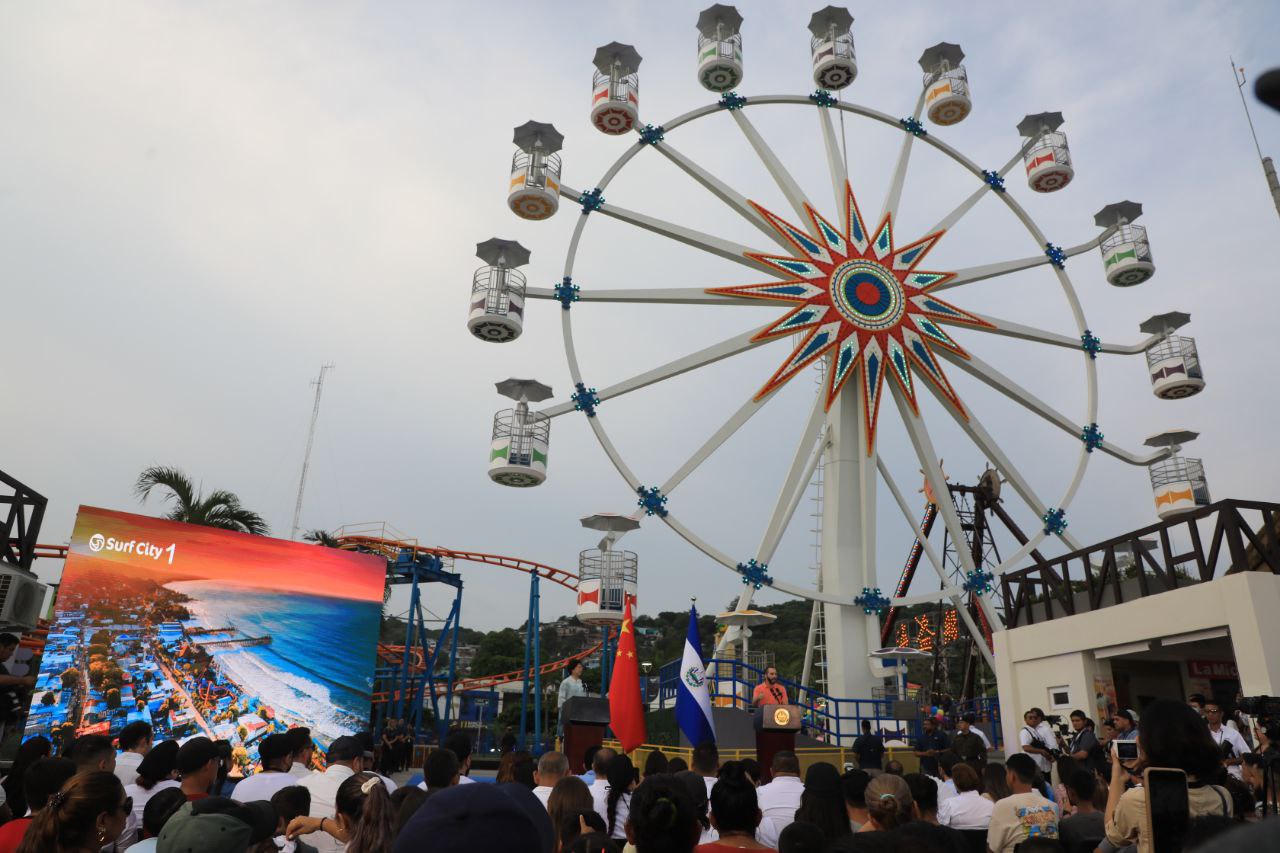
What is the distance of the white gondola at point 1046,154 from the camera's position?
2291 cm

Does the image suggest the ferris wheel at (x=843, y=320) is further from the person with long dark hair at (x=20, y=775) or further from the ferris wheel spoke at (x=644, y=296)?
the person with long dark hair at (x=20, y=775)

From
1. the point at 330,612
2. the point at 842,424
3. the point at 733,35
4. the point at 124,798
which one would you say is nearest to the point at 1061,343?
the point at 842,424

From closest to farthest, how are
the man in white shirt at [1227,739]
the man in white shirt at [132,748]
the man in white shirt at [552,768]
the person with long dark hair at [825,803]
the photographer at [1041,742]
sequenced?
1. the person with long dark hair at [825,803]
2. the man in white shirt at [552,768]
3. the man in white shirt at [132,748]
4. the man in white shirt at [1227,739]
5. the photographer at [1041,742]

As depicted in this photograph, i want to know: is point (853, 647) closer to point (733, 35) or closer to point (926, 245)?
point (926, 245)

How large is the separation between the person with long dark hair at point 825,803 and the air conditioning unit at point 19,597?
1104 cm

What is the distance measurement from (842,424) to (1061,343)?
658 centimetres

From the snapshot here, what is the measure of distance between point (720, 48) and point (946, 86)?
606 centimetres

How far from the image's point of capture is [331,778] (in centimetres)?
514

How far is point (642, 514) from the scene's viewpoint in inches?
730

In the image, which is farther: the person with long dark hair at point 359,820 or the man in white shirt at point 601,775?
the man in white shirt at point 601,775

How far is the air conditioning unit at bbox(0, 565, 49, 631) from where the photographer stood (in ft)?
37.6

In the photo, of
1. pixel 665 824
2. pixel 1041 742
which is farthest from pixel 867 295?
pixel 665 824

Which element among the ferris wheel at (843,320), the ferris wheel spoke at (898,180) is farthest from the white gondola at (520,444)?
the ferris wheel spoke at (898,180)

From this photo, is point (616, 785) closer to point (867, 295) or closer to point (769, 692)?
point (769, 692)
